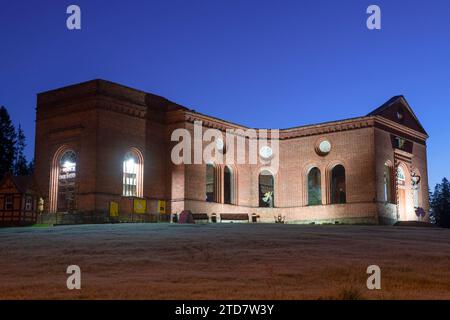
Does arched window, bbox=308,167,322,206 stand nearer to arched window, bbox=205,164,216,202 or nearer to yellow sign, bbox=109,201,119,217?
arched window, bbox=205,164,216,202

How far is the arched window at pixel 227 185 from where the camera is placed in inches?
1753

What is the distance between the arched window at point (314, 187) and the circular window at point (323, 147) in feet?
9.66

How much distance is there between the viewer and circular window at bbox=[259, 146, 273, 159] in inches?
1817

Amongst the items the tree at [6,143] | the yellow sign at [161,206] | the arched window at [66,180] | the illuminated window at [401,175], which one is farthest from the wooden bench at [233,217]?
the tree at [6,143]

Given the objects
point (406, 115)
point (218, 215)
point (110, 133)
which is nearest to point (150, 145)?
point (110, 133)

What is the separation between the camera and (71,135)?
126 ft

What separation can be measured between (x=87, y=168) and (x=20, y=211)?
4.95 m

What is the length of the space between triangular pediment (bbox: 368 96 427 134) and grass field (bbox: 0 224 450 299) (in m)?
18.8

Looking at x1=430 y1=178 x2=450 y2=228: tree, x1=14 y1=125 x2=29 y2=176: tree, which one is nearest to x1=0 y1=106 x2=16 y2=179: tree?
x1=14 y1=125 x2=29 y2=176: tree

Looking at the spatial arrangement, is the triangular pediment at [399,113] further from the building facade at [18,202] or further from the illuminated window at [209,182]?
the building facade at [18,202]

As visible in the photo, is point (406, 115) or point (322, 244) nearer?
point (322, 244)
